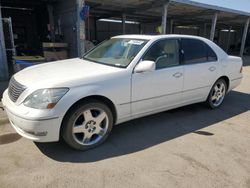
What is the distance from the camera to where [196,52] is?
14.2 ft

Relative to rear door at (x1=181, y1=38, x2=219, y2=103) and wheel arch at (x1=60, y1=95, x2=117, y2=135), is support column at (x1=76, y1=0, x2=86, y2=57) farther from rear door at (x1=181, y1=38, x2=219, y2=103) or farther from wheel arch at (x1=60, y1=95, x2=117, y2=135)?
wheel arch at (x1=60, y1=95, x2=117, y2=135)

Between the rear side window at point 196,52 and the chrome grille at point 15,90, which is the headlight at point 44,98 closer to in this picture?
the chrome grille at point 15,90

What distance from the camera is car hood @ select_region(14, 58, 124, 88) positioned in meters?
2.76

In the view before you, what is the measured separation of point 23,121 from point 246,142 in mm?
3351

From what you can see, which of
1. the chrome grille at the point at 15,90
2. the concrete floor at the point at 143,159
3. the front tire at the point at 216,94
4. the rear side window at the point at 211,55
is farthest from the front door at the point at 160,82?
→ the chrome grille at the point at 15,90

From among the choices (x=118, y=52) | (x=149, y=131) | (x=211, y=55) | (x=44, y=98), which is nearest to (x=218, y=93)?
(x=211, y=55)

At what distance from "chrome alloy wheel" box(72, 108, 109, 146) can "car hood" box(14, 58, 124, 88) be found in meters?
0.45

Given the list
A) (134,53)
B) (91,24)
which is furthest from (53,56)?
(91,24)

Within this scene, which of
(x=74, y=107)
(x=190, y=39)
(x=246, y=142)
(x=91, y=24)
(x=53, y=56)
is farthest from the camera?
(x=91, y=24)

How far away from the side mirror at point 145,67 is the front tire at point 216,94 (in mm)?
2088

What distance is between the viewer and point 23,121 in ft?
8.71

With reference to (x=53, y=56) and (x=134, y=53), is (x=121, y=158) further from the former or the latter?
(x=53, y=56)

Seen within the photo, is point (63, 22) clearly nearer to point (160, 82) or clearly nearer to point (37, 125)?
point (160, 82)

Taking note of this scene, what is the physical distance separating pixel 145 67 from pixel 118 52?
71 cm
